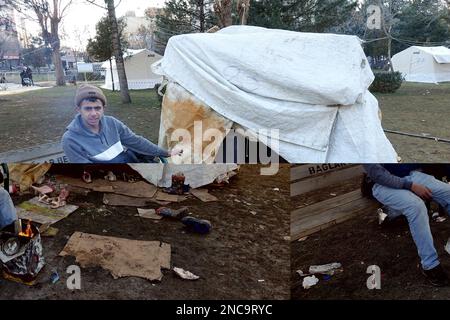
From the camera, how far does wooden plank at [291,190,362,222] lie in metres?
0.95

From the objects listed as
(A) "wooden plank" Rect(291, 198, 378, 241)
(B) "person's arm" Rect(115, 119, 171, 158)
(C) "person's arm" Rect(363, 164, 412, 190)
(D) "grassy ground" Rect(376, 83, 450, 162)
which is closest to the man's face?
(B) "person's arm" Rect(115, 119, 171, 158)

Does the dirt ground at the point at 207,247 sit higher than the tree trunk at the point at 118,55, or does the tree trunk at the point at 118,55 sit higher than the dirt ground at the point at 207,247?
the tree trunk at the point at 118,55

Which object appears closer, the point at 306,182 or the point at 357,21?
the point at 306,182

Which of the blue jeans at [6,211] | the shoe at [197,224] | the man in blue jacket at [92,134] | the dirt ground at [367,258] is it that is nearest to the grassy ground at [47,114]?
the man in blue jacket at [92,134]

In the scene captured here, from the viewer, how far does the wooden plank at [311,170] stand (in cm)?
103

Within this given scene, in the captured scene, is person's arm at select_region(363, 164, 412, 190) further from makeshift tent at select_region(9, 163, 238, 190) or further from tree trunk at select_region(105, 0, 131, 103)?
tree trunk at select_region(105, 0, 131, 103)

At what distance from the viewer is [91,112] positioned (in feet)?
3.31

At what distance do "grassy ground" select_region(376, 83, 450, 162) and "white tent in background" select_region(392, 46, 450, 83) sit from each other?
7 centimetres

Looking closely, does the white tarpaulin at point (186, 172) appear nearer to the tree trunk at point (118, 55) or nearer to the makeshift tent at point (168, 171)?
the makeshift tent at point (168, 171)

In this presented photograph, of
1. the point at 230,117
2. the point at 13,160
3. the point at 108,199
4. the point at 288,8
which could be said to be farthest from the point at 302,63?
the point at 13,160

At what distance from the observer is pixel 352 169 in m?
1.02

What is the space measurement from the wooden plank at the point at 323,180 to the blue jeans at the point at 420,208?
4.3 inches
